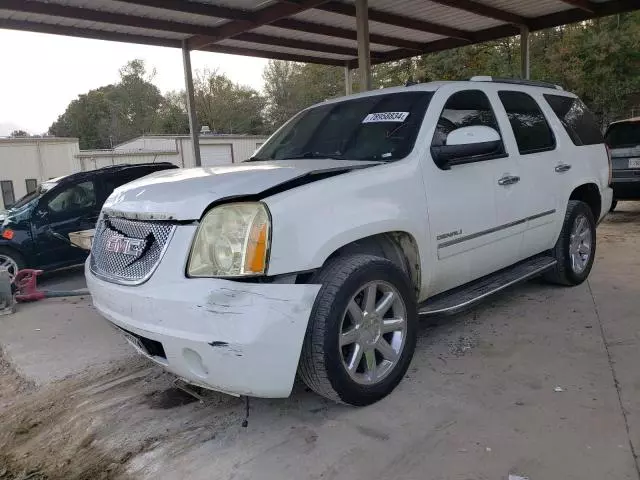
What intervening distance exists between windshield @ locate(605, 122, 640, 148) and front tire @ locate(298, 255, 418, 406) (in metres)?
7.66

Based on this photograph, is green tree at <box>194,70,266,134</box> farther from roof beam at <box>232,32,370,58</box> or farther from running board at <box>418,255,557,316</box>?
running board at <box>418,255,557,316</box>

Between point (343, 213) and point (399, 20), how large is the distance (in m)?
8.50

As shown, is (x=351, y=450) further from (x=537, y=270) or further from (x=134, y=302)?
(x=537, y=270)

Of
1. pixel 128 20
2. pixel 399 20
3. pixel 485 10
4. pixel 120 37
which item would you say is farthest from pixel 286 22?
pixel 485 10

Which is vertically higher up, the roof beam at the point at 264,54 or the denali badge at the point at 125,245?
the roof beam at the point at 264,54

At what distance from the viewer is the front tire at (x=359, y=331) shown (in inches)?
110

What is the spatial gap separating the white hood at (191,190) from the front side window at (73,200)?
4.66 meters

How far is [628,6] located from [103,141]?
2348 inches

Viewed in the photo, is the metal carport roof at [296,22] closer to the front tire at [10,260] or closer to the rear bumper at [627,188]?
the rear bumper at [627,188]

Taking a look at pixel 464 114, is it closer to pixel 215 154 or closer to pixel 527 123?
pixel 527 123

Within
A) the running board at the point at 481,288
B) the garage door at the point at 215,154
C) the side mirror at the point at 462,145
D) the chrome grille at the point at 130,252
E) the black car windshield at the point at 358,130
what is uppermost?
the garage door at the point at 215,154

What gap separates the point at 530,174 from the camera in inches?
173

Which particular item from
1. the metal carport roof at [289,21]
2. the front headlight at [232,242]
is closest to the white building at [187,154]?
the metal carport roof at [289,21]

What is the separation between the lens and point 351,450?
2.73m
